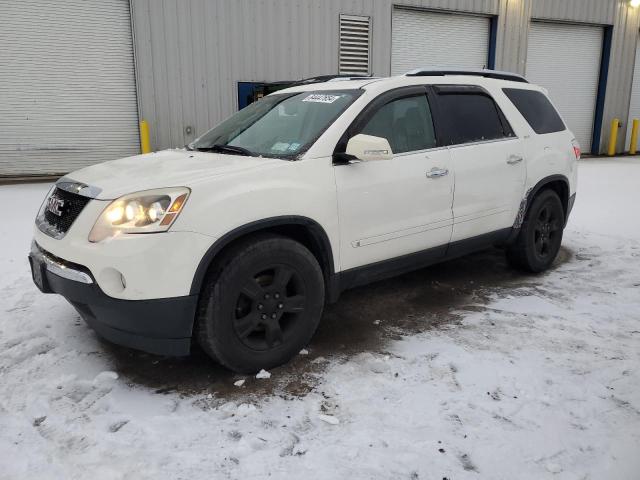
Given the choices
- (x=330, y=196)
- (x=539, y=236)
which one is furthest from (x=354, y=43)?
(x=330, y=196)

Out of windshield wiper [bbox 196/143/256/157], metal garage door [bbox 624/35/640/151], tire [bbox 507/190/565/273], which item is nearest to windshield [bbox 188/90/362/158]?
windshield wiper [bbox 196/143/256/157]

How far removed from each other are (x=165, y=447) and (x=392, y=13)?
42.5 feet

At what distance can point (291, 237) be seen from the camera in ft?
10.8

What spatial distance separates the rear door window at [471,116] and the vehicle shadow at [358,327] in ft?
4.27

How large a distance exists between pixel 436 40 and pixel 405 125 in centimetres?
1163

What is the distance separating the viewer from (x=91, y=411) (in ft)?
8.88

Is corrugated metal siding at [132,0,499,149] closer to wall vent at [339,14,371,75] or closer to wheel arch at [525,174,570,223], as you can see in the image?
wall vent at [339,14,371,75]

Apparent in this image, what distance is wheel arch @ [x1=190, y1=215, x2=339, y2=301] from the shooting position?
2756mm

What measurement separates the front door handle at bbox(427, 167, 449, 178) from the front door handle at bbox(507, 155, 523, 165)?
0.85 metres

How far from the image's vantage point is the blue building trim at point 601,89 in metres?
16.4

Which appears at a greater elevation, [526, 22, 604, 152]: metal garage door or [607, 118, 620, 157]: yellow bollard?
[526, 22, 604, 152]: metal garage door

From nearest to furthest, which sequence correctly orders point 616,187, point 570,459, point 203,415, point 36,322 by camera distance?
Result: point 570,459, point 203,415, point 36,322, point 616,187

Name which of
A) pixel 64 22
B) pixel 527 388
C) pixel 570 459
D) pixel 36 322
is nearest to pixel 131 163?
pixel 36 322

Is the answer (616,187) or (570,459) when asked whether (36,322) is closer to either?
(570,459)
